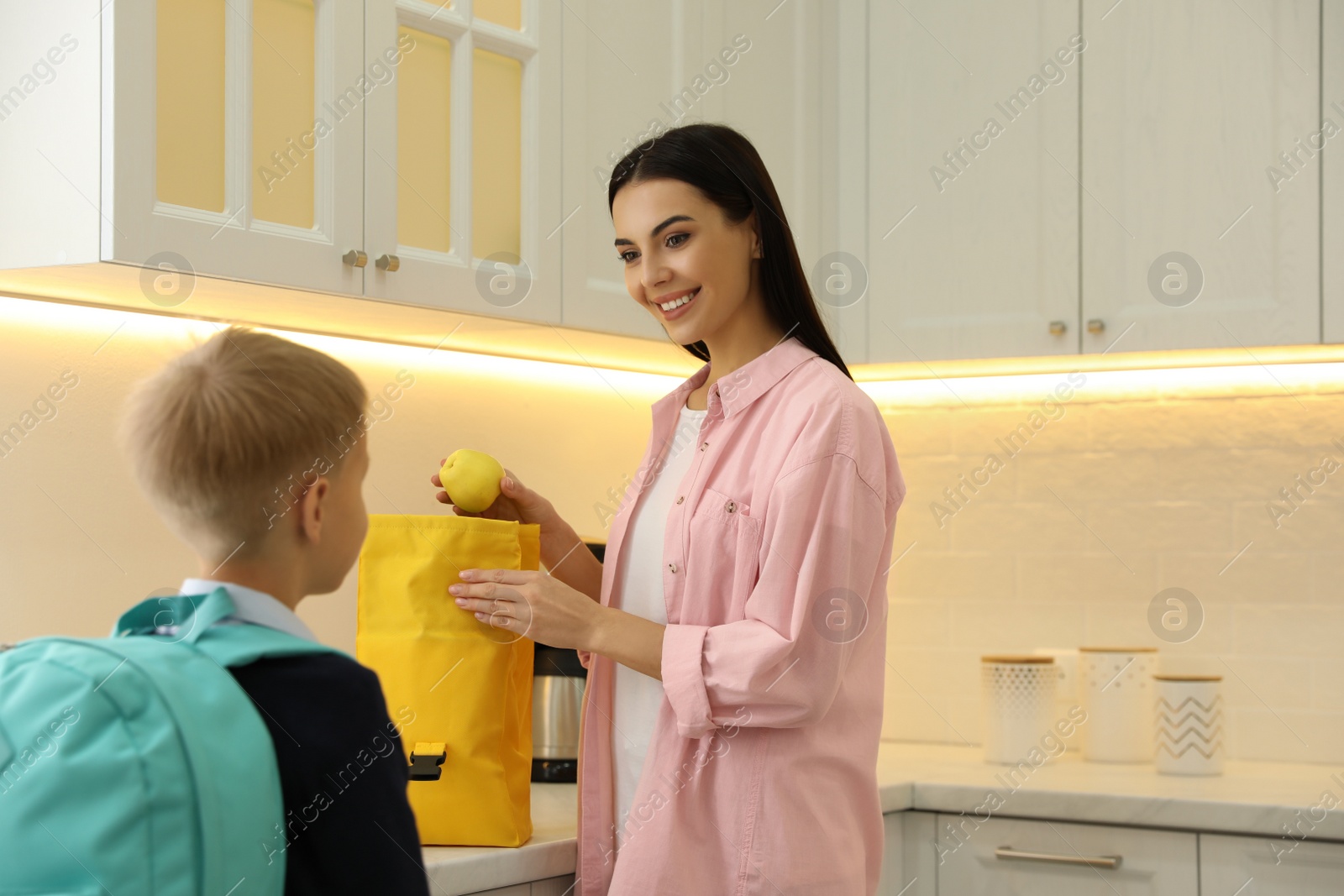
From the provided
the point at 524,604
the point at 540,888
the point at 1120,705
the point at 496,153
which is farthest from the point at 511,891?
the point at 1120,705

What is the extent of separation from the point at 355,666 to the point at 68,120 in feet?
2.87

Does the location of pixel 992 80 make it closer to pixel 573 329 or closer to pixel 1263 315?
pixel 1263 315

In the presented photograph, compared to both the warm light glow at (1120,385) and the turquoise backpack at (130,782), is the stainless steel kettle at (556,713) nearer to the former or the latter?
the warm light glow at (1120,385)

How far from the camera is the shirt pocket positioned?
135 centimetres

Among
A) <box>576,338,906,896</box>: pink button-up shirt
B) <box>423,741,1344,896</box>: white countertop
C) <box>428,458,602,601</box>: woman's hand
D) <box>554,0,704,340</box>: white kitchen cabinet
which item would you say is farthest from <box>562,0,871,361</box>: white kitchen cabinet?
<box>423,741,1344,896</box>: white countertop

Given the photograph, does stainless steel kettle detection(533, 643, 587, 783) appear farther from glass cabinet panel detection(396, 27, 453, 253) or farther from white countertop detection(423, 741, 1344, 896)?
glass cabinet panel detection(396, 27, 453, 253)

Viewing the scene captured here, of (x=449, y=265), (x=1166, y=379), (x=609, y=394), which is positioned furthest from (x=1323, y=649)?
(x=449, y=265)

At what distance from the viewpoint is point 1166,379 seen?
236 cm

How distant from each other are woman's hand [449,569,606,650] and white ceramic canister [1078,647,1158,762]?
4.16ft

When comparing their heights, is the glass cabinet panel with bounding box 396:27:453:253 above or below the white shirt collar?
above

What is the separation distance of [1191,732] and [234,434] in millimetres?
1800

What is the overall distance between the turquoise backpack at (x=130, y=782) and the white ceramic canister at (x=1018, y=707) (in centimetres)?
176

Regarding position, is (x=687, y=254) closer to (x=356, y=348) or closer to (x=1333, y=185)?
(x=356, y=348)

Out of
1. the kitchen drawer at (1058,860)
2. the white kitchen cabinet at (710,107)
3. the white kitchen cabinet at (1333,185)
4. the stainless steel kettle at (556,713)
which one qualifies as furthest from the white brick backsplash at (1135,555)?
the stainless steel kettle at (556,713)
